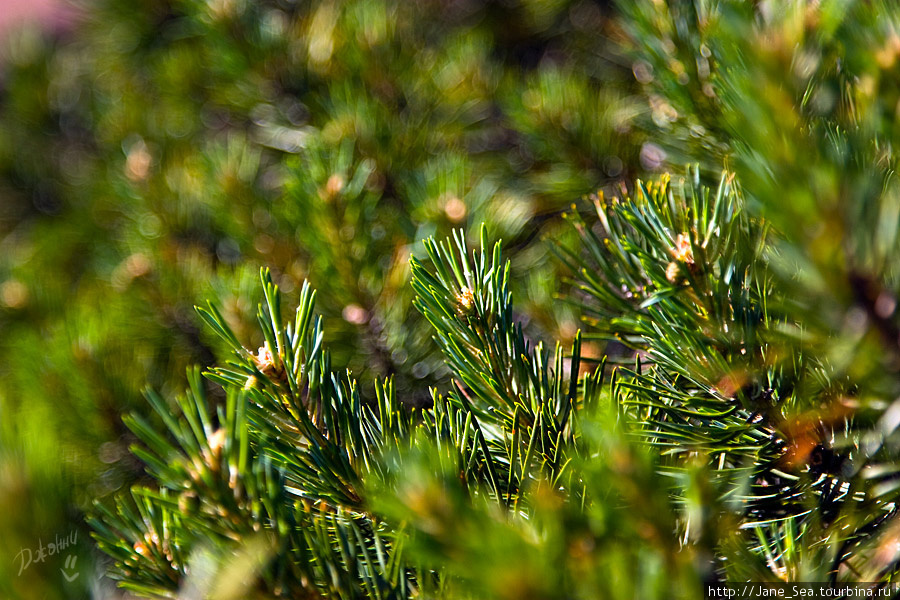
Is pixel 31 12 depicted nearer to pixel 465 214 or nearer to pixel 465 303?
pixel 465 214

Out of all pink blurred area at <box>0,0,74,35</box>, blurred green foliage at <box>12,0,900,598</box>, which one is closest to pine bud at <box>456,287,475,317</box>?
blurred green foliage at <box>12,0,900,598</box>

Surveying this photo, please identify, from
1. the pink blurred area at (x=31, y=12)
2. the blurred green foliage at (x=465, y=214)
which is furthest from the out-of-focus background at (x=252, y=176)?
the pink blurred area at (x=31, y=12)

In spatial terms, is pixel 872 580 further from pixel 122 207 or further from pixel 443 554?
pixel 122 207

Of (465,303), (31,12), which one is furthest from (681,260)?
(31,12)

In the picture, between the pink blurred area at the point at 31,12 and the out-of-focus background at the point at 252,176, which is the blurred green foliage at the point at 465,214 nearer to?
the out-of-focus background at the point at 252,176

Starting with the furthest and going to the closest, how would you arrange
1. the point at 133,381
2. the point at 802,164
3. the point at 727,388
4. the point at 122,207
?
the point at 122,207 < the point at 133,381 < the point at 727,388 < the point at 802,164

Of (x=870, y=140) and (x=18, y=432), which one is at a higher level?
(x=870, y=140)

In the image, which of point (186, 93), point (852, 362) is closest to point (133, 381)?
point (186, 93)

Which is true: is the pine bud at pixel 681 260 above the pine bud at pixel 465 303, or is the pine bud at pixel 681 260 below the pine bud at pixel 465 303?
above
